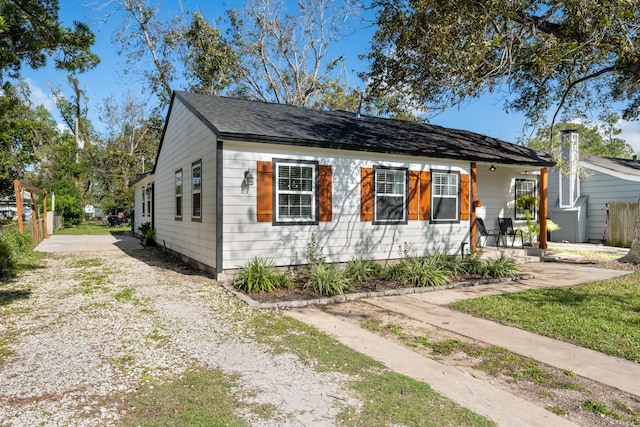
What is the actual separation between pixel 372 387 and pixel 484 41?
6.58m

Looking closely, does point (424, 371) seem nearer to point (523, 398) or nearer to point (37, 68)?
point (523, 398)

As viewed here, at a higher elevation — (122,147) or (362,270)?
(122,147)

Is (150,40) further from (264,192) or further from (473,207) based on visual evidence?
(473,207)

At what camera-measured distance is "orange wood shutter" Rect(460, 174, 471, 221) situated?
35.0 feet

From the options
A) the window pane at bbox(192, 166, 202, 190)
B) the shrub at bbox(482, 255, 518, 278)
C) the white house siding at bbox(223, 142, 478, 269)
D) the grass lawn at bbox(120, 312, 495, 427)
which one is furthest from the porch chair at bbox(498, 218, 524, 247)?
the grass lawn at bbox(120, 312, 495, 427)

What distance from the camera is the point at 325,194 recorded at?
870cm

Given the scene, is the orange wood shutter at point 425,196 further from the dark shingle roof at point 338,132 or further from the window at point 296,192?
the window at point 296,192

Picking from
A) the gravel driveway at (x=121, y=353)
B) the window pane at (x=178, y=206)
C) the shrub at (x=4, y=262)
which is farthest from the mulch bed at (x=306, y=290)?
the shrub at (x=4, y=262)

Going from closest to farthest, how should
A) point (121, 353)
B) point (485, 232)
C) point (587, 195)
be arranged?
point (121, 353)
point (485, 232)
point (587, 195)

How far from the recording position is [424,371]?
3.71m

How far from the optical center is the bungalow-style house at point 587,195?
15.4 metres

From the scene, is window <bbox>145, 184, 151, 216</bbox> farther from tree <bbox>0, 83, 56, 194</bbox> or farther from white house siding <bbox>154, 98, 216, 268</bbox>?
tree <bbox>0, 83, 56, 194</bbox>

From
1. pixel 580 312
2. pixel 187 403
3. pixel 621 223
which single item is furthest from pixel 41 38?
pixel 621 223

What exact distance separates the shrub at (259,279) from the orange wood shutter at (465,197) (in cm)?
549
